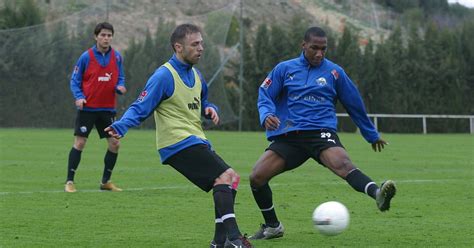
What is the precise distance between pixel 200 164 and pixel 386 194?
4.95 feet

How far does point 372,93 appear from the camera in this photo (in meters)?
37.9

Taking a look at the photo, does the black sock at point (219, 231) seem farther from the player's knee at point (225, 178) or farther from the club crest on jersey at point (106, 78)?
the club crest on jersey at point (106, 78)

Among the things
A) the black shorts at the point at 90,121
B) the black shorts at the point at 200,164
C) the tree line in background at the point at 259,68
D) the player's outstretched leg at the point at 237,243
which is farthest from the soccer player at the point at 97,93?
the tree line in background at the point at 259,68

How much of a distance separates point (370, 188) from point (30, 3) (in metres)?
32.1

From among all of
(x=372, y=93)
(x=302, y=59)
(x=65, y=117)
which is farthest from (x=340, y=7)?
(x=302, y=59)

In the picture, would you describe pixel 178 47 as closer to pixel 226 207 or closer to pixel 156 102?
pixel 156 102

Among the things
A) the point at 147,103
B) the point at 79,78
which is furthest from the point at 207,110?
the point at 79,78

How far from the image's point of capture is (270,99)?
8031mm

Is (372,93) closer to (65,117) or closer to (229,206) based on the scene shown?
(65,117)

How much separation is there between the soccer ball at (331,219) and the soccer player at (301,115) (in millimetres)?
536

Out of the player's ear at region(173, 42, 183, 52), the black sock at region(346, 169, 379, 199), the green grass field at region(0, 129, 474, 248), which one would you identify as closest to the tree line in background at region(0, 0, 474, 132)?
the green grass field at region(0, 129, 474, 248)

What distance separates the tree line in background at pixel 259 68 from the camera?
100 ft

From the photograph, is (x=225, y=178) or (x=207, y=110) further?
(x=207, y=110)

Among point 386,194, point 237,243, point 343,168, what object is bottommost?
point 237,243
